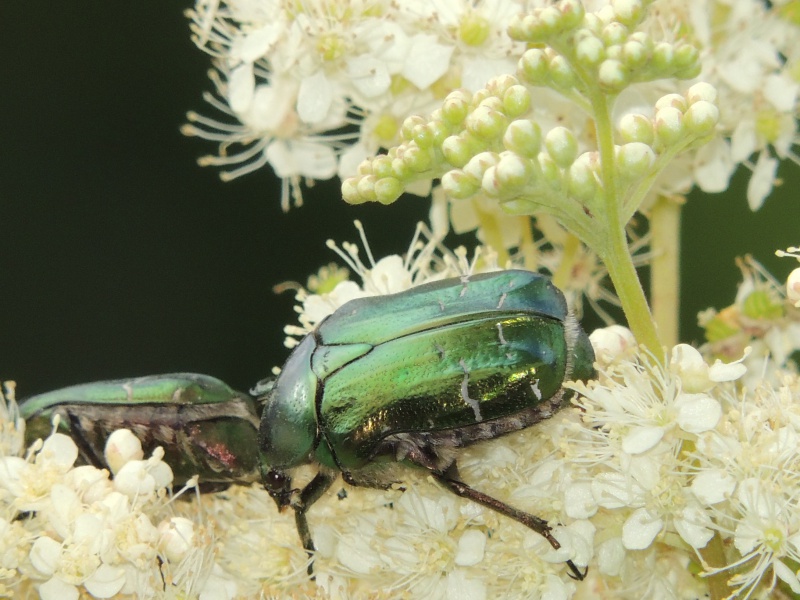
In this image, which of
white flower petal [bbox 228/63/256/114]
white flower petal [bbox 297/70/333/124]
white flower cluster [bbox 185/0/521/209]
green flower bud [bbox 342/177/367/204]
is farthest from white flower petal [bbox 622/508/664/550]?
white flower petal [bbox 228/63/256/114]

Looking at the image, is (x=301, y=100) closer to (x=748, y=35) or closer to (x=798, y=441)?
(x=748, y=35)

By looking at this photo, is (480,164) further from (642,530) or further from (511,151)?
(642,530)

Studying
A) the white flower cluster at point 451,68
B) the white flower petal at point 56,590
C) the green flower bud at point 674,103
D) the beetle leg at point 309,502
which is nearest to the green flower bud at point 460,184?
the green flower bud at point 674,103

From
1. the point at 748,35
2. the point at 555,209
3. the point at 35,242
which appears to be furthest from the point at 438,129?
the point at 35,242

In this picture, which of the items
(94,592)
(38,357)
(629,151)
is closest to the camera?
(629,151)

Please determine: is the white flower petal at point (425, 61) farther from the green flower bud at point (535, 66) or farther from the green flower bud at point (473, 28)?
the green flower bud at point (535, 66)
